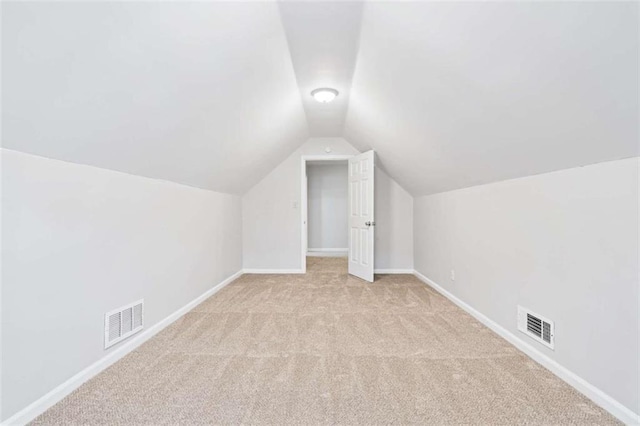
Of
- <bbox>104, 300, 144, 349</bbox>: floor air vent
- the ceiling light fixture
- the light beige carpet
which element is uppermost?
the ceiling light fixture

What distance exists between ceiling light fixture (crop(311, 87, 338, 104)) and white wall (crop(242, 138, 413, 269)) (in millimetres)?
1870

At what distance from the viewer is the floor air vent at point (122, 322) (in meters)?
2.24

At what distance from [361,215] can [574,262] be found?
318cm

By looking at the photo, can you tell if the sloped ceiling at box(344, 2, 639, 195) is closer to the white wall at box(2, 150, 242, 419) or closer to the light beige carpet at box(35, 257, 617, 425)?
the light beige carpet at box(35, 257, 617, 425)

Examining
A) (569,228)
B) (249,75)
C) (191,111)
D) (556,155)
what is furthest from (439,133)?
(191,111)

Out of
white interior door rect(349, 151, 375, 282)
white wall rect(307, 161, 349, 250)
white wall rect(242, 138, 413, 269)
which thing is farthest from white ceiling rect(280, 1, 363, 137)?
white wall rect(307, 161, 349, 250)

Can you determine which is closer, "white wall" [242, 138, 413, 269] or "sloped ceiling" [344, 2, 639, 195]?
"sloped ceiling" [344, 2, 639, 195]

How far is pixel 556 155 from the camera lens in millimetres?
2000

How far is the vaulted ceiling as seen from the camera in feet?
4.43

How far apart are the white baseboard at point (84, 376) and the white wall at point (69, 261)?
0.03 metres

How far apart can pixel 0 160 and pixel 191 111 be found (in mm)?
1139

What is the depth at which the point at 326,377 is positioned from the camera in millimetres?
2096

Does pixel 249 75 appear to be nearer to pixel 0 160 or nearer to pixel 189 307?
pixel 0 160

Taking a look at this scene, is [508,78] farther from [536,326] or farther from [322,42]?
[536,326]
